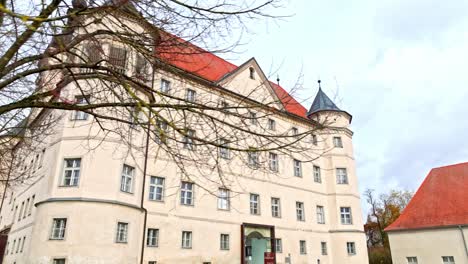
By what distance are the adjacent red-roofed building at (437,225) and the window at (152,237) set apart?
20.0m

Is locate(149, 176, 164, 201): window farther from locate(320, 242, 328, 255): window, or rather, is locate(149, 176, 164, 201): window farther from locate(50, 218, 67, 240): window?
locate(320, 242, 328, 255): window

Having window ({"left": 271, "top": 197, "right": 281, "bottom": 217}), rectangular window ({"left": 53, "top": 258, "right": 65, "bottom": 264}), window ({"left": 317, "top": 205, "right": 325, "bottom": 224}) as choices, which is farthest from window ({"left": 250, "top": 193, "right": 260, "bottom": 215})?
rectangular window ({"left": 53, "top": 258, "right": 65, "bottom": 264})

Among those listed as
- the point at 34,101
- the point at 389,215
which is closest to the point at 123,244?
the point at 34,101

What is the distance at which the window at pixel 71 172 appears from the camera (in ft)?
48.3

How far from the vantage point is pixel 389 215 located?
52.8 metres

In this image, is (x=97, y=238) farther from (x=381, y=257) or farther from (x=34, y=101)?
(x=381, y=257)

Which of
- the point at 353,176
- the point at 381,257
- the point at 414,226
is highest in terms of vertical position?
the point at 353,176

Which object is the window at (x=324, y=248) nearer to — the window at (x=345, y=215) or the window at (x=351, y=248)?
the window at (x=351, y=248)

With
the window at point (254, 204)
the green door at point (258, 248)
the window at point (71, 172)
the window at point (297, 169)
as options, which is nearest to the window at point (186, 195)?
the window at point (254, 204)

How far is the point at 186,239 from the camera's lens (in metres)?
17.8

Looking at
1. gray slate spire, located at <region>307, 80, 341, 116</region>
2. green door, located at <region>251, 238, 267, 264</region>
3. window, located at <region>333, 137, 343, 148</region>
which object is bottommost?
green door, located at <region>251, 238, 267, 264</region>

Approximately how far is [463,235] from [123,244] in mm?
23122

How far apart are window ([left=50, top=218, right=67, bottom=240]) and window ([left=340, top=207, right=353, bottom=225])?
1821 centimetres

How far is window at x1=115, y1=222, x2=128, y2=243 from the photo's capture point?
14.6 metres
